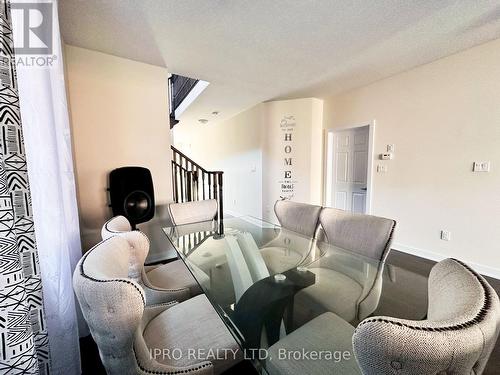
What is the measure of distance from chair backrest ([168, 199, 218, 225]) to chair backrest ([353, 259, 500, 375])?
2.21 metres

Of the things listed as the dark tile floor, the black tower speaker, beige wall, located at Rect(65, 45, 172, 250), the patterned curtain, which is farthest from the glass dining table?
beige wall, located at Rect(65, 45, 172, 250)

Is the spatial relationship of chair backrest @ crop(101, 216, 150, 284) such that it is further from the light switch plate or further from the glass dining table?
the light switch plate

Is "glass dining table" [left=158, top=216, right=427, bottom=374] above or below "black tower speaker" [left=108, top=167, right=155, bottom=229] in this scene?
below

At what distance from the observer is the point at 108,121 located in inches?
100

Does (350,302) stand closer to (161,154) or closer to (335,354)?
(335,354)

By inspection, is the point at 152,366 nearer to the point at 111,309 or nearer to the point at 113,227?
the point at 111,309

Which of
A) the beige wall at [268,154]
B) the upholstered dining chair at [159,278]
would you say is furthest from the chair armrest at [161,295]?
the beige wall at [268,154]

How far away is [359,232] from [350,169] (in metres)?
2.79

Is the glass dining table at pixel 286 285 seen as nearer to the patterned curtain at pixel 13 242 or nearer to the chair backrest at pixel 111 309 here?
the chair backrest at pixel 111 309

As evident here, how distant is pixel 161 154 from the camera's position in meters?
2.91

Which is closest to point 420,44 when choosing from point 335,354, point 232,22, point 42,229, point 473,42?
point 473,42

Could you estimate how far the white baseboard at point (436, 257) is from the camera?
2460mm

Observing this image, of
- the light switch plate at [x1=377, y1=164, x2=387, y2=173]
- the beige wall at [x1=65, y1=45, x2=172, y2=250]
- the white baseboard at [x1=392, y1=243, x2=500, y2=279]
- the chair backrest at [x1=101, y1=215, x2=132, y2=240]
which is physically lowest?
the white baseboard at [x1=392, y1=243, x2=500, y2=279]

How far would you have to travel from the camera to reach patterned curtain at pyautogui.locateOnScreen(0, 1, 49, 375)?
0.59 meters
